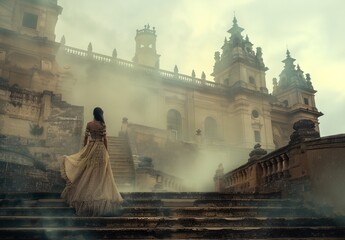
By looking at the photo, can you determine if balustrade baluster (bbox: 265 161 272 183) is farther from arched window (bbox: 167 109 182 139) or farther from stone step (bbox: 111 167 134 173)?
arched window (bbox: 167 109 182 139)

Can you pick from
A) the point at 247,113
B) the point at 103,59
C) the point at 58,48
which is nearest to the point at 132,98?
the point at 103,59

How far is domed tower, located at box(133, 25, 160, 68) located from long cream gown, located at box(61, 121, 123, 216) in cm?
4551

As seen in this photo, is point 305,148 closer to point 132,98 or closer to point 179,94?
point 132,98

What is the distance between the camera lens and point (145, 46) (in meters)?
51.5


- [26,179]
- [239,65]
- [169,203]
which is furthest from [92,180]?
[239,65]

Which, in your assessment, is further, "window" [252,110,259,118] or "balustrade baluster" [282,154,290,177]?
"window" [252,110,259,118]

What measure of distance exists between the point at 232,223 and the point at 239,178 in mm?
5530

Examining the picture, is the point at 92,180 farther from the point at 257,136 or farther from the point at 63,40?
the point at 257,136

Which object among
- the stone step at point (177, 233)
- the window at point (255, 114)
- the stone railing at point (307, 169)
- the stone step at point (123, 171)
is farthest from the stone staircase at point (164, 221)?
the window at point (255, 114)

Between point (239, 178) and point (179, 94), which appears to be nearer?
point (239, 178)

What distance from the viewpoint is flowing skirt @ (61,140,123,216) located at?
4.96 m

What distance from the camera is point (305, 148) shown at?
22.7ft

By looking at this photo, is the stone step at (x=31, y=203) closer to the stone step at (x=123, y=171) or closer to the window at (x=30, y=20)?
the stone step at (x=123, y=171)

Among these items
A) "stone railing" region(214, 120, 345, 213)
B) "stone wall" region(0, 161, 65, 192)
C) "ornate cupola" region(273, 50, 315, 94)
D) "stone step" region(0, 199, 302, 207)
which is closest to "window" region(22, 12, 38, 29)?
"stone wall" region(0, 161, 65, 192)
